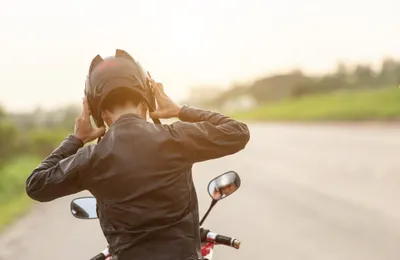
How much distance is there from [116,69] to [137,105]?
0.14m

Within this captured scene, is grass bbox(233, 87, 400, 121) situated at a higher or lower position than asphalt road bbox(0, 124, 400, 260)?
higher

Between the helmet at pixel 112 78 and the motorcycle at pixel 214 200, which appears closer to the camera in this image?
the helmet at pixel 112 78

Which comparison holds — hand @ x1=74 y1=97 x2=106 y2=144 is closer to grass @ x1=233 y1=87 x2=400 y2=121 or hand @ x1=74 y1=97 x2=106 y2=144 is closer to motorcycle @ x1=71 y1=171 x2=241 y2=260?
motorcycle @ x1=71 y1=171 x2=241 y2=260

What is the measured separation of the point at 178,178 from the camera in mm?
2211

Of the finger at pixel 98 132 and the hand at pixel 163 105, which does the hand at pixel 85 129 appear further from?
the hand at pixel 163 105

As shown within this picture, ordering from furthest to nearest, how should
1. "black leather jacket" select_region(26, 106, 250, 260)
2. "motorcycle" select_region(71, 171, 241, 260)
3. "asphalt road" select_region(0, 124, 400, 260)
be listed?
"asphalt road" select_region(0, 124, 400, 260)
"motorcycle" select_region(71, 171, 241, 260)
"black leather jacket" select_region(26, 106, 250, 260)

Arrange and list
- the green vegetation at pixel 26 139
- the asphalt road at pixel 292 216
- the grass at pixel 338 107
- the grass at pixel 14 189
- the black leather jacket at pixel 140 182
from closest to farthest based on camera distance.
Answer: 1. the black leather jacket at pixel 140 182
2. the asphalt road at pixel 292 216
3. the grass at pixel 14 189
4. the green vegetation at pixel 26 139
5. the grass at pixel 338 107

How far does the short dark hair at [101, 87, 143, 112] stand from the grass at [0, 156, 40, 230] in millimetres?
4966

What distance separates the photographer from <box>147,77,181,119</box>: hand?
2.37 m

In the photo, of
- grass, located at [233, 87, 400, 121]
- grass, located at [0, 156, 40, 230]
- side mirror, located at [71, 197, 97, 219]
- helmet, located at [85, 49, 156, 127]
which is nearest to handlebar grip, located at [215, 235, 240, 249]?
side mirror, located at [71, 197, 97, 219]

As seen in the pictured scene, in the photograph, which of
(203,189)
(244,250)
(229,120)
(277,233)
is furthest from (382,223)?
(229,120)

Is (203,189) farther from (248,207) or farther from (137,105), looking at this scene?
(137,105)

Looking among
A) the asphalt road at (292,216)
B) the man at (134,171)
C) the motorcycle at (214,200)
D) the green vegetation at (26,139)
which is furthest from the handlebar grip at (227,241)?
the green vegetation at (26,139)

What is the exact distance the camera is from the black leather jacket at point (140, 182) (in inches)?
85.0
